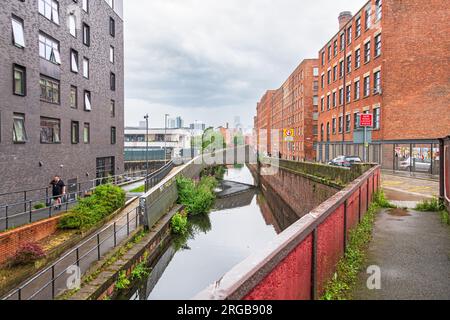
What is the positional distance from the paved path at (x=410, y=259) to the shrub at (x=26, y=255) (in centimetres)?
977

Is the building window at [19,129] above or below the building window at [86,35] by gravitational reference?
below

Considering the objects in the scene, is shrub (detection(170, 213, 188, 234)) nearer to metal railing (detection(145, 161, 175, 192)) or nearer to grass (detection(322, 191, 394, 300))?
metal railing (detection(145, 161, 175, 192))

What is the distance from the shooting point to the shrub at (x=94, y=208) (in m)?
14.2

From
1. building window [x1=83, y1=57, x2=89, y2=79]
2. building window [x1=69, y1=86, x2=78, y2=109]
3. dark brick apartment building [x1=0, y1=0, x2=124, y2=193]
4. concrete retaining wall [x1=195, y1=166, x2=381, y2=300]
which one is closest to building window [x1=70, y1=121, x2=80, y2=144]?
dark brick apartment building [x1=0, y1=0, x2=124, y2=193]

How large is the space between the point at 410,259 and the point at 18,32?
776 inches

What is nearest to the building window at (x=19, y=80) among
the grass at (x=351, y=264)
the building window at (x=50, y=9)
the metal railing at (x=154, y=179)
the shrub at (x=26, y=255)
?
the building window at (x=50, y=9)

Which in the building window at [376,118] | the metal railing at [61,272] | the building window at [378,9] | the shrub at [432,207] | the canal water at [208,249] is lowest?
the canal water at [208,249]

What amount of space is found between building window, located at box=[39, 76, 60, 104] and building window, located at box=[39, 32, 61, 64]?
1.32 meters

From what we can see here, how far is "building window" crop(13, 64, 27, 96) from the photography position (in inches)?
664

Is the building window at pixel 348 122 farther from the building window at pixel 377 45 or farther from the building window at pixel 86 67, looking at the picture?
the building window at pixel 86 67

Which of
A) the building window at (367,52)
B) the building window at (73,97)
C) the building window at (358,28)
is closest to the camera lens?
the building window at (73,97)

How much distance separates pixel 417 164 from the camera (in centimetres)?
2608

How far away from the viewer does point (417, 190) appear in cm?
1667
